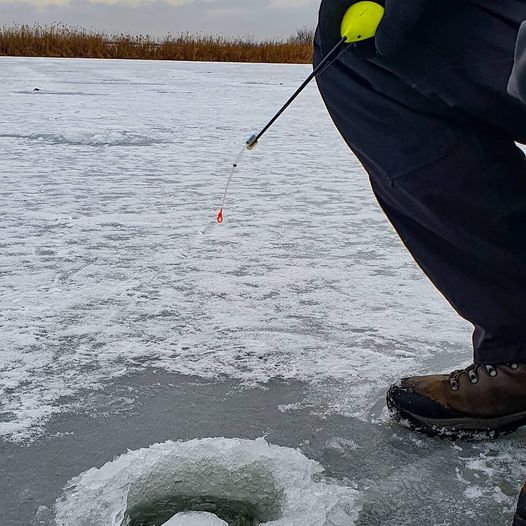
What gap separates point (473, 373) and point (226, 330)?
1.93 ft

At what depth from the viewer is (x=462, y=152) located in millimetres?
1088

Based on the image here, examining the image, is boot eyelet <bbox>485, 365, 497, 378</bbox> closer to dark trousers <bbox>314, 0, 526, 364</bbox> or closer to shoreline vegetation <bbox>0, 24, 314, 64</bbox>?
dark trousers <bbox>314, 0, 526, 364</bbox>

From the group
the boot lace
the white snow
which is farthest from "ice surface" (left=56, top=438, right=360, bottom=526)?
the boot lace

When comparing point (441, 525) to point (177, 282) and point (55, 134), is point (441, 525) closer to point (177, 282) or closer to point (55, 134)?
point (177, 282)

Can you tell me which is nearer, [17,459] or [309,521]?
[309,521]

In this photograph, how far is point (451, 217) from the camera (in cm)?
111

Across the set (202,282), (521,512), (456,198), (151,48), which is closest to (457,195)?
(456,198)

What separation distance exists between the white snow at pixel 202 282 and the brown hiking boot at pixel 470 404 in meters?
0.09

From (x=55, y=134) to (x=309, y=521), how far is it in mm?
4154

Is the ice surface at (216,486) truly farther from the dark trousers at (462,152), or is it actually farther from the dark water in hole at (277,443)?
the dark trousers at (462,152)

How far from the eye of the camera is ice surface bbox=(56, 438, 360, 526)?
102 centimetres

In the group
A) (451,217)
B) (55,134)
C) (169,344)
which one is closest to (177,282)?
(169,344)

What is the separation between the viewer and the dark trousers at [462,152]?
3.45 feet

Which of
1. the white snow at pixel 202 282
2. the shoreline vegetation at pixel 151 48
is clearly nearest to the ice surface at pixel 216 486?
the white snow at pixel 202 282
